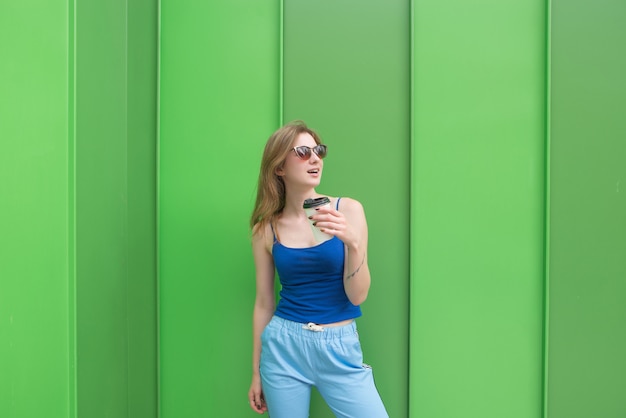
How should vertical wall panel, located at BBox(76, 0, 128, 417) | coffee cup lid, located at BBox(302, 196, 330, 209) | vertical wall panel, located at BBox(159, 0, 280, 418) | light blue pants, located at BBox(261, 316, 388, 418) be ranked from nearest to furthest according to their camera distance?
coffee cup lid, located at BBox(302, 196, 330, 209) < light blue pants, located at BBox(261, 316, 388, 418) < vertical wall panel, located at BBox(76, 0, 128, 417) < vertical wall panel, located at BBox(159, 0, 280, 418)

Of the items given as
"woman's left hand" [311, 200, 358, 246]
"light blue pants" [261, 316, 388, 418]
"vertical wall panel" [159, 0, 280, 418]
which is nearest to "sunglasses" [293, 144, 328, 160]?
"woman's left hand" [311, 200, 358, 246]

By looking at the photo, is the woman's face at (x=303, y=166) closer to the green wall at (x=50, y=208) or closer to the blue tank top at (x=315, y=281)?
the blue tank top at (x=315, y=281)

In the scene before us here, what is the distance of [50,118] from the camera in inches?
72.3

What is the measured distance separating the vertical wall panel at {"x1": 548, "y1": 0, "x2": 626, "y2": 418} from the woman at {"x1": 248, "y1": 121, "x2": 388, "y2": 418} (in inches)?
44.7

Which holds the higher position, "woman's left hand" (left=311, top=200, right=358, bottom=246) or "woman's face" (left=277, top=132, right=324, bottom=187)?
"woman's face" (left=277, top=132, right=324, bottom=187)

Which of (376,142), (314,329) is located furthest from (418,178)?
(314,329)

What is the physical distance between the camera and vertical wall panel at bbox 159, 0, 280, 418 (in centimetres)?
235

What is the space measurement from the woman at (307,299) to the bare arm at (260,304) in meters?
0.06

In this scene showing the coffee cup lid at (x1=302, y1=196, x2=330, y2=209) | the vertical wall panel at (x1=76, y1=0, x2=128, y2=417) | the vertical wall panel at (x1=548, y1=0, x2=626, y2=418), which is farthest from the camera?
the vertical wall panel at (x1=548, y1=0, x2=626, y2=418)

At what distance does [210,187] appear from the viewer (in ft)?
7.80

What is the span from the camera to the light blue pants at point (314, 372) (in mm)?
1790

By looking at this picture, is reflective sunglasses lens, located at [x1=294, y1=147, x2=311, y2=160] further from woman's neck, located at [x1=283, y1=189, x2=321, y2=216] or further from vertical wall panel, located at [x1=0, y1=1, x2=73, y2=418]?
vertical wall panel, located at [x1=0, y1=1, x2=73, y2=418]

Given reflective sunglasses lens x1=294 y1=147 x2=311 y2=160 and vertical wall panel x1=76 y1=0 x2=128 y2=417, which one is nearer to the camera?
reflective sunglasses lens x1=294 y1=147 x2=311 y2=160

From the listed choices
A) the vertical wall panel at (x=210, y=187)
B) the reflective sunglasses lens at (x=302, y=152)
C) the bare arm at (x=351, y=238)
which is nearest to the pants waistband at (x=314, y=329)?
the bare arm at (x=351, y=238)
